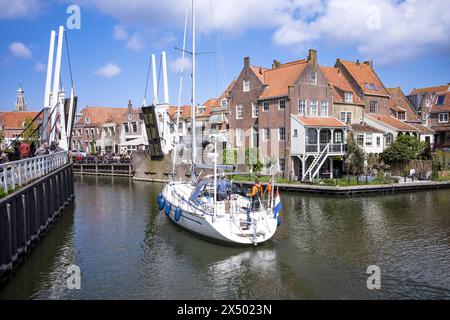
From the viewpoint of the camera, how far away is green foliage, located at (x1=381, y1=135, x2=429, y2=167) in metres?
44.8

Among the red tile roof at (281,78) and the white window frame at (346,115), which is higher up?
the red tile roof at (281,78)

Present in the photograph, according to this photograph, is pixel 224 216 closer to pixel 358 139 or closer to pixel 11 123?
pixel 358 139

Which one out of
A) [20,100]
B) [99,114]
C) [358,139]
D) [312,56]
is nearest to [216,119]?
[312,56]

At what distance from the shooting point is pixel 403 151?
44.6 m

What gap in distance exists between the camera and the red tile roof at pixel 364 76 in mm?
54281

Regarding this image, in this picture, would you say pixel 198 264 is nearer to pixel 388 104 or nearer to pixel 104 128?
pixel 388 104

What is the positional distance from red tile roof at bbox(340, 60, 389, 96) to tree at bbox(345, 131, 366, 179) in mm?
12060

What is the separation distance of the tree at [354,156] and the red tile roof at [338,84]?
23.9 feet

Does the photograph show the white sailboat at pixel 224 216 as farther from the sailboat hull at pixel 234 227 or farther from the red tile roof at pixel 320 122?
the red tile roof at pixel 320 122

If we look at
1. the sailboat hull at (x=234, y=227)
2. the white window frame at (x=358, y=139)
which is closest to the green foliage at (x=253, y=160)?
the white window frame at (x=358, y=139)

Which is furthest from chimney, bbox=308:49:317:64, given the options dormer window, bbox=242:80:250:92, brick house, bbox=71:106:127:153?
brick house, bbox=71:106:127:153

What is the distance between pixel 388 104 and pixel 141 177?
3410 cm

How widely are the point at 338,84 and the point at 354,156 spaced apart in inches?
505
